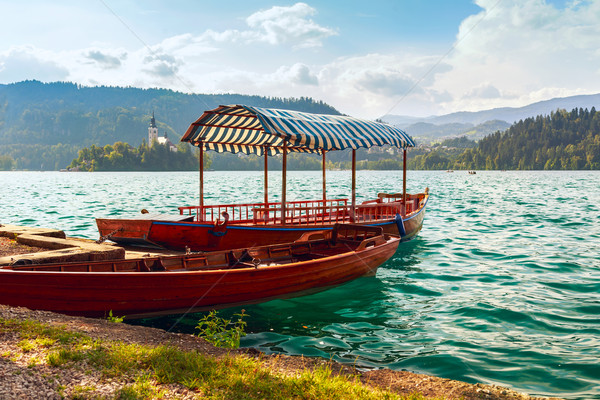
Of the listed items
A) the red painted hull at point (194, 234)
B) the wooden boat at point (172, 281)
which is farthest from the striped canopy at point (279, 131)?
the wooden boat at point (172, 281)

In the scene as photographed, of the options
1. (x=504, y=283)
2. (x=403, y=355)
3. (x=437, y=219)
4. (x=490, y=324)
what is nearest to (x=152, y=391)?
(x=403, y=355)

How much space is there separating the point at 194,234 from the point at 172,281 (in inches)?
222

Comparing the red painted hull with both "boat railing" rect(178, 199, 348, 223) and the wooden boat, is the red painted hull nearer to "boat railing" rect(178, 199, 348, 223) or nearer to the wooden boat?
"boat railing" rect(178, 199, 348, 223)

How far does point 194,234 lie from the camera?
46.4 feet

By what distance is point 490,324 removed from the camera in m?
9.42

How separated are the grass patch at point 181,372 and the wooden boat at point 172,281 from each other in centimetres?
159

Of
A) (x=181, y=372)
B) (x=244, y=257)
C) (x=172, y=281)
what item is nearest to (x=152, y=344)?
(x=181, y=372)

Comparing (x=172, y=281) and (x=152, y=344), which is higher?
(x=172, y=281)

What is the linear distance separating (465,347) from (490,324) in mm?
1630

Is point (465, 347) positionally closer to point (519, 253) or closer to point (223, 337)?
point (223, 337)

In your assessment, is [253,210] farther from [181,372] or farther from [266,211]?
[181,372]

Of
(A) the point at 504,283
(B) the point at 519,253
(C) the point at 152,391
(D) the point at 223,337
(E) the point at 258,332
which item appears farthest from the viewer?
(B) the point at 519,253

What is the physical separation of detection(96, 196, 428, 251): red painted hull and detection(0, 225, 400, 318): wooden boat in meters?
1.84

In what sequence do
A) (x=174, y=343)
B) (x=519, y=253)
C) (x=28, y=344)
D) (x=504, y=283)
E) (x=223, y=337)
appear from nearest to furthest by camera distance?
(x=28, y=344) → (x=174, y=343) → (x=223, y=337) → (x=504, y=283) → (x=519, y=253)
